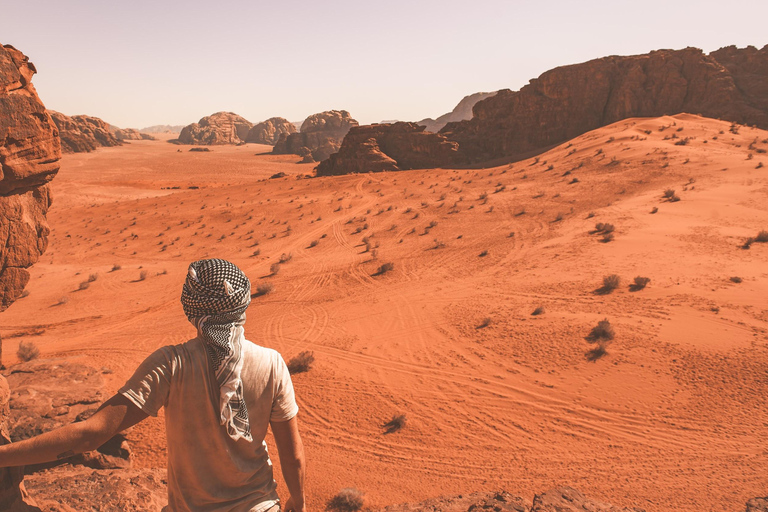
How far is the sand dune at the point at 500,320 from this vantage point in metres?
6.14

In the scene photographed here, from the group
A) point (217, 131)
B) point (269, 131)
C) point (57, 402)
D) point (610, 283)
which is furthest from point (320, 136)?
point (57, 402)

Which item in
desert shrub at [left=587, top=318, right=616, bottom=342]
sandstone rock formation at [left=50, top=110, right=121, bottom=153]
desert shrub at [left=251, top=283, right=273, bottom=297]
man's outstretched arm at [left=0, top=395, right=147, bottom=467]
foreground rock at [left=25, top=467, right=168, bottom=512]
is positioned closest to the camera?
man's outstretched arm at [left=0, top=395, right=147, bottom=467]

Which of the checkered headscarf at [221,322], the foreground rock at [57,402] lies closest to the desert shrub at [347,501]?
the foreground rock at [57,402]

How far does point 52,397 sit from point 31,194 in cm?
301

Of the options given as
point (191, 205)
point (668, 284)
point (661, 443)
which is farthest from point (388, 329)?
point (191, 205)

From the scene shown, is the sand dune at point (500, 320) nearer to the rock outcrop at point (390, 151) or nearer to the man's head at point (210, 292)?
the man's head at point (210, 292)

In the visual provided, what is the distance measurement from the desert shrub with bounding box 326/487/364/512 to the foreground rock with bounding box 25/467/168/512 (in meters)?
1.92

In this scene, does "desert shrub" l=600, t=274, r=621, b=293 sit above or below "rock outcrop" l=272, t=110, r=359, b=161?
below

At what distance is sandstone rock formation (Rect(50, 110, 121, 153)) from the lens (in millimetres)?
66375

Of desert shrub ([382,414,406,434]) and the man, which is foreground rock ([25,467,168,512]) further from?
desert shrub ([382,414,406,434])

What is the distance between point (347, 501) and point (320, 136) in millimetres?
74735

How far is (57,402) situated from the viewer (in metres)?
6.12

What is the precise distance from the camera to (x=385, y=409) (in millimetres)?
7422

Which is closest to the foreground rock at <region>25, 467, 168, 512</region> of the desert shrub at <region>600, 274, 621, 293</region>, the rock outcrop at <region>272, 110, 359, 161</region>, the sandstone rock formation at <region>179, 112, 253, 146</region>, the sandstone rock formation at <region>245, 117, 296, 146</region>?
the desert shrub at <region>600, 274, 621, 293</region>
